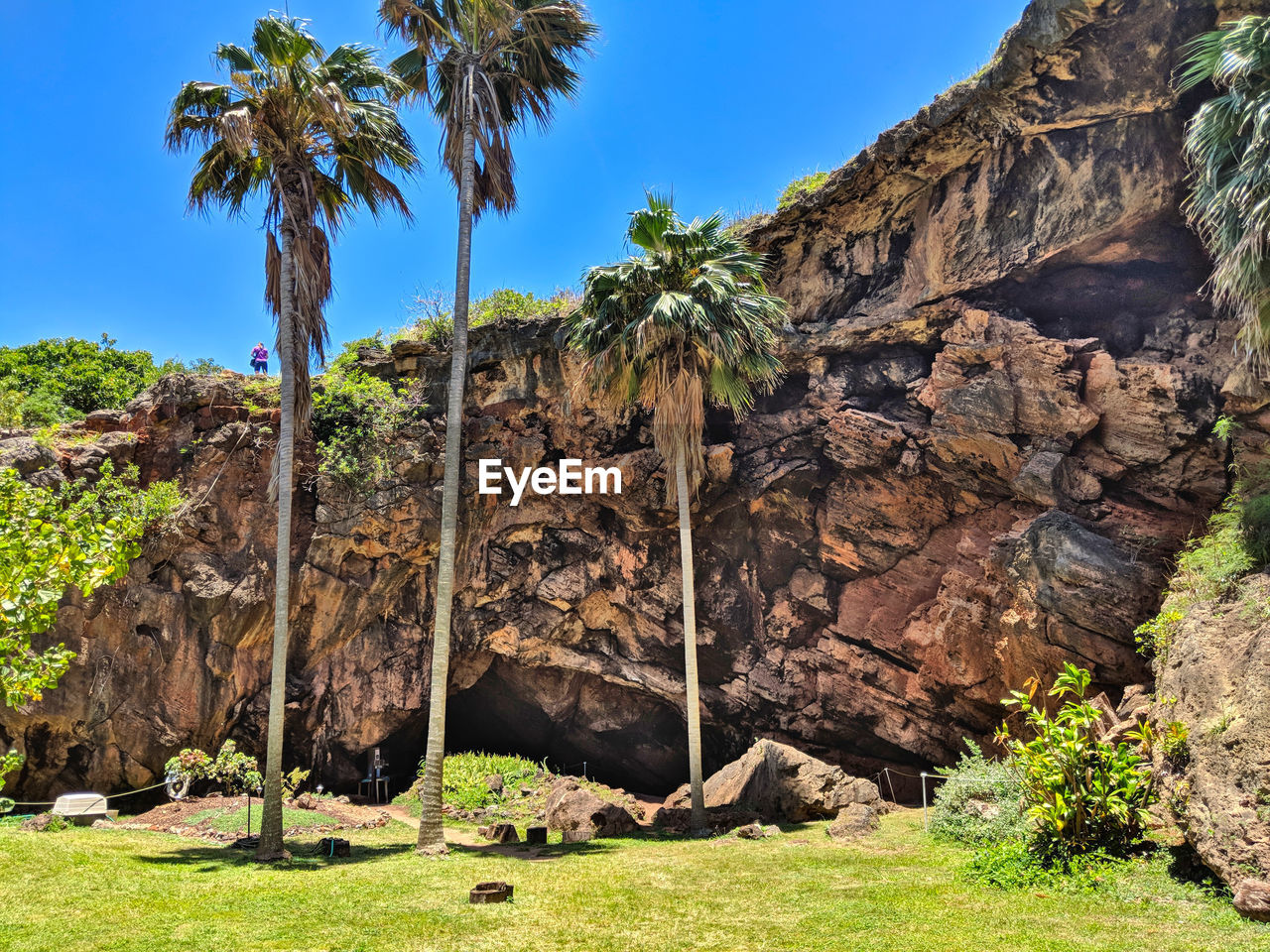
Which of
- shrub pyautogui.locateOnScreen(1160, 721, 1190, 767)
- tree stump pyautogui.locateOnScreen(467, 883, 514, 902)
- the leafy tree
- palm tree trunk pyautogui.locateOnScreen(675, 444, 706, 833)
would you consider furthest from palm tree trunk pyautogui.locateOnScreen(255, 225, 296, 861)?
shrub pyautogui.locateOnScreen(1160, 721, 1190, 767)

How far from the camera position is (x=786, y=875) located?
1024 centimetres

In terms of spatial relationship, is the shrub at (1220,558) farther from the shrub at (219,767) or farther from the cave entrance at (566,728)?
the shrub at (219,767)

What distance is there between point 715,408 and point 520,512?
591 cm

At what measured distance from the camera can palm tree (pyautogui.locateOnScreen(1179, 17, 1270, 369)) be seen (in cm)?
962

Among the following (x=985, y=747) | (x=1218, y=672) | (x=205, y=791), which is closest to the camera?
(x=1218, y=672)

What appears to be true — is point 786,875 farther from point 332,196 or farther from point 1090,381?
point 332,196

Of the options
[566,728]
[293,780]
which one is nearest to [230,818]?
[293,780]

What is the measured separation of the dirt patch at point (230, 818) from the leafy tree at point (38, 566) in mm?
8651

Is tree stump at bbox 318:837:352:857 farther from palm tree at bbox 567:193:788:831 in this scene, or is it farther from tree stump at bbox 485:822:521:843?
palm tree at bbox 567:193:788:831

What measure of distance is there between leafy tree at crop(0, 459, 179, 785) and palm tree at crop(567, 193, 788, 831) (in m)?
9.89

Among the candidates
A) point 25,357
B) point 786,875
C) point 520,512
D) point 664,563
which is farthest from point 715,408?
point 25,357

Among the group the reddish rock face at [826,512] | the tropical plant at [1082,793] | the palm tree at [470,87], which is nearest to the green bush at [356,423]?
the reddish rock face at [826,512]

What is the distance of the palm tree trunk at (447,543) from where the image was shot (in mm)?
13031

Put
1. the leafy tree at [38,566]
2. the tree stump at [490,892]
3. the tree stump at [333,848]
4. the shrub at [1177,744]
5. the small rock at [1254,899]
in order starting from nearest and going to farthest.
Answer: the leafy tree at [38,566]
the small rock at [1254,899]
the tree stump at [490,892]
the shrub at [1177,744]
the tree stump at [333,848]
